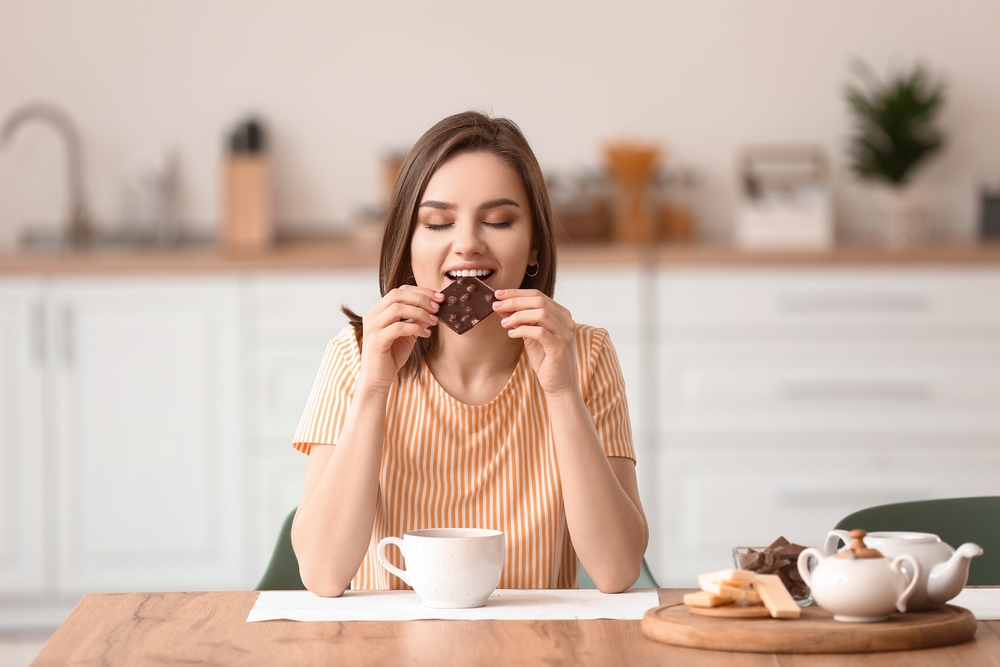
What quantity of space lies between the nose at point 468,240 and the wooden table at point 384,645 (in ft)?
1.76

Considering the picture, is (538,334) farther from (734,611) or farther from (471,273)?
(734,611)

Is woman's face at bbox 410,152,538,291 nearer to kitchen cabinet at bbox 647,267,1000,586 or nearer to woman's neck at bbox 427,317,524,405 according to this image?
woman's neck at bbox 427,317,524,405

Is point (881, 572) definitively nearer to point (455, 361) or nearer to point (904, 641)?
point (904, 641)

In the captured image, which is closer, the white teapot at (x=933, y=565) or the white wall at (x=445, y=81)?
the white teapot at (x=933, y=565)

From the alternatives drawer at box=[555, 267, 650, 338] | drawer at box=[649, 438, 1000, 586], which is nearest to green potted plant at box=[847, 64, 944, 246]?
drawer at box=[649, 438, 1000, 586]

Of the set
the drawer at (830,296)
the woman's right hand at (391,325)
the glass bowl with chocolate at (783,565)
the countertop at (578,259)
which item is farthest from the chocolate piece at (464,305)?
the drawer at (830,296)

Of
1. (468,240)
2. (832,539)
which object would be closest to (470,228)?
(468,240)

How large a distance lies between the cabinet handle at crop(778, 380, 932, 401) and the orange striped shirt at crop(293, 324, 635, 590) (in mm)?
1677

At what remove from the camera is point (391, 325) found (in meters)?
1.36

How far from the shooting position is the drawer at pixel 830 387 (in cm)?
305

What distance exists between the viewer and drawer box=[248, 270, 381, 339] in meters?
3.13

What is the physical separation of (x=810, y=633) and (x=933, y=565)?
0.51 ft

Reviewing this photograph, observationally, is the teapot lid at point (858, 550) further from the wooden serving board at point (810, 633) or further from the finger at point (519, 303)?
the finger at point (519, 303)

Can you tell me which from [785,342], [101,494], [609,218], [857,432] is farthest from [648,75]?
[101,494]
